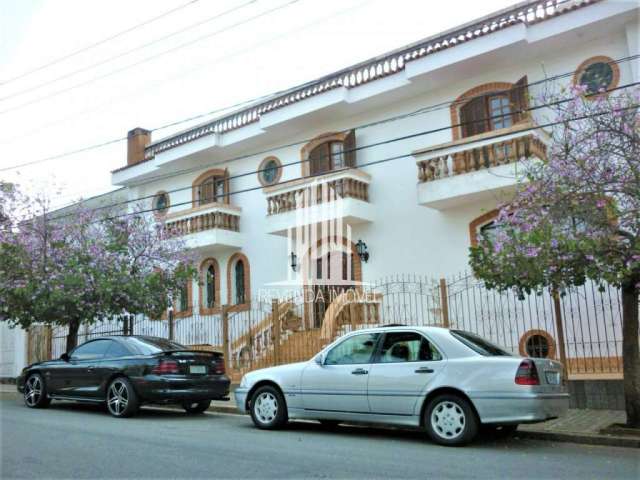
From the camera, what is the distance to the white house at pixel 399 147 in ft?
46.2

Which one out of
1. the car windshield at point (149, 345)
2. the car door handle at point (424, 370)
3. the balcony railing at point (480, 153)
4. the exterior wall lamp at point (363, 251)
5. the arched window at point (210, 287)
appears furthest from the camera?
the arched window at point (210, 287)

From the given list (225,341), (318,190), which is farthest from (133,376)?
(318,190)

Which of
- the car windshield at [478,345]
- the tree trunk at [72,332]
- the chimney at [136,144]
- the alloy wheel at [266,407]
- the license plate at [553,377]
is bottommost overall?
A: the alloy wheel at [266,407]

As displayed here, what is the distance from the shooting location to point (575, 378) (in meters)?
10.5

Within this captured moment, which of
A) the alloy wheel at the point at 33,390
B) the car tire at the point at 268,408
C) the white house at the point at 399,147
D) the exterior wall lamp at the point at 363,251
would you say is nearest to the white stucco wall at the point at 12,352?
the white house at the point at 399,147

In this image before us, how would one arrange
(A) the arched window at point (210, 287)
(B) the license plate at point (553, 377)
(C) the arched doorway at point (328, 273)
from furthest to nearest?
1. (A) the arched window at point (210, 287)
2. (C) the arched doorway at point (328, 273)
3. (B) the license plate at point (553, 377)

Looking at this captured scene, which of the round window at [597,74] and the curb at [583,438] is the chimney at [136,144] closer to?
the round window at [597,74]

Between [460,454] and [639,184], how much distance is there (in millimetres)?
4022

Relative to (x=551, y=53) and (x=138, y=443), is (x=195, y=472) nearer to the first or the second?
(x=138, y=443)

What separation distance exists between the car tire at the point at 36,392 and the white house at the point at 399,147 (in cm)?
588

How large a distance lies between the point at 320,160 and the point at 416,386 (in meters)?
11.8

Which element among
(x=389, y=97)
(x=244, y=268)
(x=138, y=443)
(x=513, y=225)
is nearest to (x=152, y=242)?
(x=244, y=268)

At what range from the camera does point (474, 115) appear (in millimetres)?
15961

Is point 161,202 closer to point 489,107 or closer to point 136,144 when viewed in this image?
point 136,144
